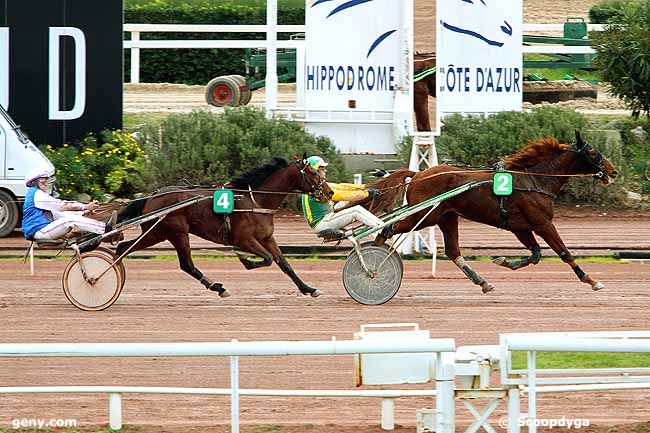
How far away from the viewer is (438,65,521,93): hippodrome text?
2042 cm

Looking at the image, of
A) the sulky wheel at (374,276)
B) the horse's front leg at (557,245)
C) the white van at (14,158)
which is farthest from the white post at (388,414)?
the white van at (14,158)

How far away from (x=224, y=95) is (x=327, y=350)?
18697mm

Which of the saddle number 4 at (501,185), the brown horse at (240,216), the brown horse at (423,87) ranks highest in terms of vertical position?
the brown horse at (423,87)

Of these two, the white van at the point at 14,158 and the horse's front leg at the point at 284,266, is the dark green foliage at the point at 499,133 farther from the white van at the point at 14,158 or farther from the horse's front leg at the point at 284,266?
the horse's front leg at the point at 284,266

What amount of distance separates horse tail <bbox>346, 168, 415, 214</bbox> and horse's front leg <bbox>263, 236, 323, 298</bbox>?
1054 mm

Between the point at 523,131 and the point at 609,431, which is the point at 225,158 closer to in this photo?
the point at 523,131

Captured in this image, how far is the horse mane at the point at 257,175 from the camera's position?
1187 cm

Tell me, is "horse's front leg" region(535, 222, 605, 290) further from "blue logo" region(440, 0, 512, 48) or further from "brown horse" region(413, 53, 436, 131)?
"blue logo" region(440, 0, 512, 48)

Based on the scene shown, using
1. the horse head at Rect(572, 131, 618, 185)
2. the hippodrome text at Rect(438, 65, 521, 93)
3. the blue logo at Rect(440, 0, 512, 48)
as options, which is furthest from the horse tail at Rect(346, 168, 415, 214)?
the blue logo at Rect(440, 0, 512, 48)

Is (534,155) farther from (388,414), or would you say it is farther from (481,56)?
(481,56)

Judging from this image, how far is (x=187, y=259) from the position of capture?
11789mm

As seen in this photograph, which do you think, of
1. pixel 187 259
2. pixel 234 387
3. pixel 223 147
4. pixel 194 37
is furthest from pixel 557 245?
pixel 194 37

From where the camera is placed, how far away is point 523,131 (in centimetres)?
1886

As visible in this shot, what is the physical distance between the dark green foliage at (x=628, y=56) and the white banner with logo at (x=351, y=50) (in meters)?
3.56
